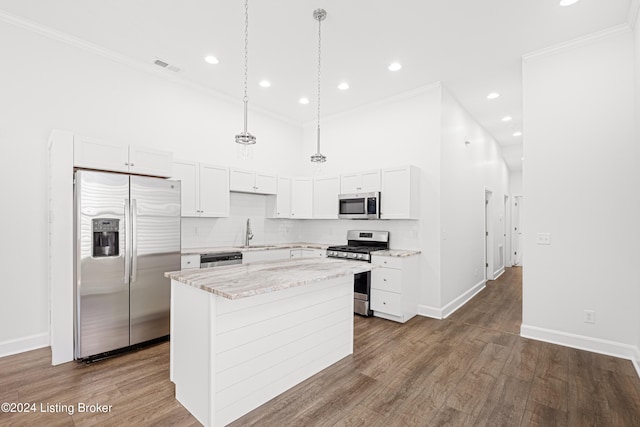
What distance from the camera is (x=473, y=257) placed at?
5.73m

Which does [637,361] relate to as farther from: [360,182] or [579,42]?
[360,182]

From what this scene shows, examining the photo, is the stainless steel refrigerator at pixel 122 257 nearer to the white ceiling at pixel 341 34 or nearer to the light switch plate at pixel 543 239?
the white ceiling at pixel 341 34

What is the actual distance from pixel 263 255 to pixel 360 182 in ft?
6.30

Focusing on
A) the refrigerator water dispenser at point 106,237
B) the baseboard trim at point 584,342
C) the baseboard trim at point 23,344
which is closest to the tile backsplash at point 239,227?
the refrigerator water dispenser at point 106,237

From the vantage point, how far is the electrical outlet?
10.4 ft

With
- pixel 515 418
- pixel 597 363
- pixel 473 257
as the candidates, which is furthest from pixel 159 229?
pixel 473 257

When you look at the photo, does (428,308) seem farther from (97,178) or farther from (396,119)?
(97,178)

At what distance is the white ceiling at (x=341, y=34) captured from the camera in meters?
2.87

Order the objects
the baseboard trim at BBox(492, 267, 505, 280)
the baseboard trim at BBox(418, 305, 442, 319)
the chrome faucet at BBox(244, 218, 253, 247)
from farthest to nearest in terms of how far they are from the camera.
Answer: the baseboard trim at BBox(492, 267, 505, 280) < the chrome faucet at BBox(244, 218, 253, 247) < the baseboard trim at BBox(418, 305, 442, 319)

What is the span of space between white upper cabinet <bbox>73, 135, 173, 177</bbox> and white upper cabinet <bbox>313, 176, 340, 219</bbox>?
252cm

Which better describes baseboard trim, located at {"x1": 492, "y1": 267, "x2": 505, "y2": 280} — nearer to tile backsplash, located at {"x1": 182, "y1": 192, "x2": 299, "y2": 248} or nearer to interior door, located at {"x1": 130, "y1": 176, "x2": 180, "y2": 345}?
tile backsplash, located at {"x1": 182, "y1": 192, "x2": 299, "y2": 248}

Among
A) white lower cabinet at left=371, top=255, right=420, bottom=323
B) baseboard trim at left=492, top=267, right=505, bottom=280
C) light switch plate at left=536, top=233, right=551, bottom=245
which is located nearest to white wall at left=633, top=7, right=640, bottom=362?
light switch plate at left=536, top=233, right=551, bottom=245

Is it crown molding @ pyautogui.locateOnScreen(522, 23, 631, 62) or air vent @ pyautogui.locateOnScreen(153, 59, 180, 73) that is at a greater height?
air vent @ pyautogui.locateOnScreen(153, 59, 180, 73)

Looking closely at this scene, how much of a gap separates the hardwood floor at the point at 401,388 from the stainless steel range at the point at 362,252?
0.92 metres
